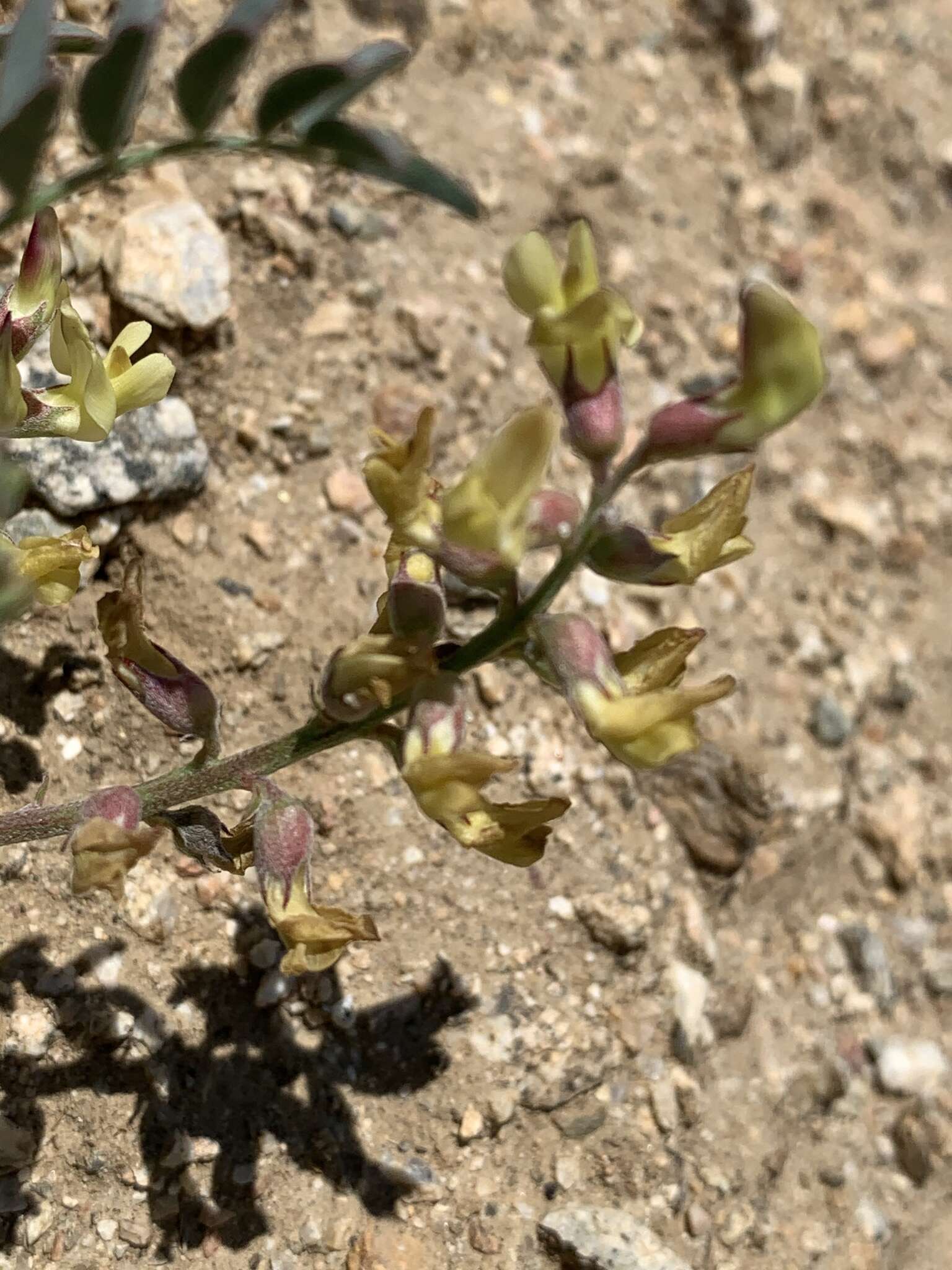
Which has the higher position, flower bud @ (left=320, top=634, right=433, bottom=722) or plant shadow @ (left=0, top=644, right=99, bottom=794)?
flower bud @ (left=320, top=634, right=433, bottom=722)

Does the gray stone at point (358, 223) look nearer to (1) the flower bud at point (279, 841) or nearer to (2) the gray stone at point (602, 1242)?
(1) the flower bud at point (279, 841)

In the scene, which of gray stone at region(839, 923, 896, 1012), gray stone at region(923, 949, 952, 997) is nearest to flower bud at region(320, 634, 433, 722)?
gray stone at region(839, 923, 896, 1012)

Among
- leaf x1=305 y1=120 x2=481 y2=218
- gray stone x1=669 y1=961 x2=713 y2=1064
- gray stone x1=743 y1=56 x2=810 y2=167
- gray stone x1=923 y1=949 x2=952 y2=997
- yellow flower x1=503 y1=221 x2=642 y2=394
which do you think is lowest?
gray stone x1=923 y1=949 x2=952 y2=997

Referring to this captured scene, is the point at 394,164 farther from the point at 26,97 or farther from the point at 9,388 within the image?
the point at 9,388

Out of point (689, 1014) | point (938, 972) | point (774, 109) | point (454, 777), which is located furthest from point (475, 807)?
point (774, 109)

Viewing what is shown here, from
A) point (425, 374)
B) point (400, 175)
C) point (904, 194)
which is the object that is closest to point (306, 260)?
point (425, 374)

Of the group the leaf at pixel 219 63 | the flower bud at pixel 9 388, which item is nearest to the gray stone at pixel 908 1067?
the flower bud at pixel 9 388

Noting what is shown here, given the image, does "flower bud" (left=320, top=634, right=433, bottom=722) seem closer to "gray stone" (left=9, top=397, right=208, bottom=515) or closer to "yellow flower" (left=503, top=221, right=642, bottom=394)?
"yellow flower" (left=503, top=221, right=642, bottom=394)
